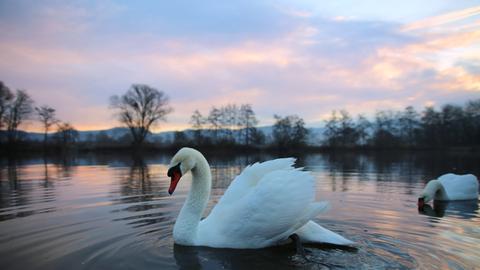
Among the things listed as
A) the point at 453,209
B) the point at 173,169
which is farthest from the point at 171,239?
the point at 453,209

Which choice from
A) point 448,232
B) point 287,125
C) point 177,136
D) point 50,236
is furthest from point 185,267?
point 287,125

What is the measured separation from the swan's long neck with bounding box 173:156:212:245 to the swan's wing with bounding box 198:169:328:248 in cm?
21

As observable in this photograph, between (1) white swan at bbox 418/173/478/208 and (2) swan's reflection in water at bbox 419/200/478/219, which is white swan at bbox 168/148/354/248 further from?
(1) white swan at bbox 418/173/478/208

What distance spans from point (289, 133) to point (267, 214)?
74.1 metres

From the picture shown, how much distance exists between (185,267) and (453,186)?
31.7 ft

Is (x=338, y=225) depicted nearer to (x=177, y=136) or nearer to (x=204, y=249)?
(x=204, y=249)

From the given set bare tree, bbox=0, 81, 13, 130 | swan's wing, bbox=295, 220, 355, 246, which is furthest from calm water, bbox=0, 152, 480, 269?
bare tree, bbox=0, 81, 13, 130

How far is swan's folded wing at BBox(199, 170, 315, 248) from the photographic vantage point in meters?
5.19

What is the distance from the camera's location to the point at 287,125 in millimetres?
81312

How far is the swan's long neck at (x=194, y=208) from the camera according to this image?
18.6 ft

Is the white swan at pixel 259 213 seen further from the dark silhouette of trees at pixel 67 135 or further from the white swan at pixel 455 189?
the dark silhouette of trees at pixel 67 135

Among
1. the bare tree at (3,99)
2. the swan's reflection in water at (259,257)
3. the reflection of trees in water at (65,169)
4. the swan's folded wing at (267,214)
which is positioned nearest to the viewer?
the swan's reflection in water at (259,257)

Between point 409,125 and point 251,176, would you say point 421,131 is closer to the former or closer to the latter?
point 409,125

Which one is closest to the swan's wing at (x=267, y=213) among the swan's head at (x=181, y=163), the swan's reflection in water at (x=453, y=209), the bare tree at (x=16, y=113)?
the swan's head at (x=181, y=163)
